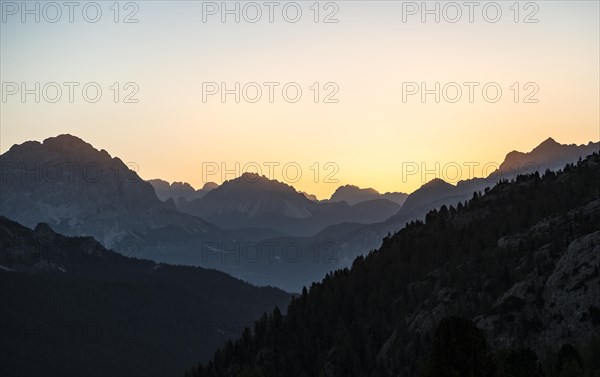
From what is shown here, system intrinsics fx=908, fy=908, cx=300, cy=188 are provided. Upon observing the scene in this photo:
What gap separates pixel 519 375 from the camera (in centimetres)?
13862

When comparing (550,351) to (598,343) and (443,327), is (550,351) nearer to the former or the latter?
(598,343)

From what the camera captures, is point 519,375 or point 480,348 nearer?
point 480,348

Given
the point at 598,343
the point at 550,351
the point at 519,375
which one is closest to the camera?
the point at 519,375

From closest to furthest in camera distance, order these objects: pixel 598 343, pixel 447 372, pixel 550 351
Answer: pixel 447 372
pixel 598 343
pixel 550 351

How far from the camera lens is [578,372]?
14625 centimetres

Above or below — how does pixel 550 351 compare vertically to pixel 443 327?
below

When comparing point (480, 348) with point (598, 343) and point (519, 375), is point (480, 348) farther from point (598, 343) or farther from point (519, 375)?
point (598, 343)

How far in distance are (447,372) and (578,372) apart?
140ft

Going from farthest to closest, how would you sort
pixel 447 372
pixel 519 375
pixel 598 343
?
pixel 598 343, pixel 519 375, pixel 447 372

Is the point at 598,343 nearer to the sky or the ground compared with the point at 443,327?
nearer to the ground

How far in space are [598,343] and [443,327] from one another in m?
71.9

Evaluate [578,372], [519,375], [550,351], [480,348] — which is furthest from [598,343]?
[480,348]

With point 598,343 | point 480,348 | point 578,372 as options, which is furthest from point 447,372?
point 598,343

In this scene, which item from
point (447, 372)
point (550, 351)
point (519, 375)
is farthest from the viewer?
point (550, 351)
